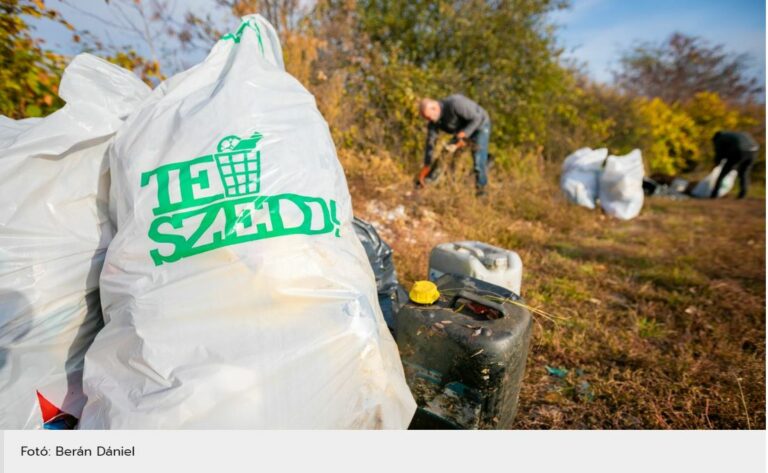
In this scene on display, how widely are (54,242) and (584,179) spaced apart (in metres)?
5.12

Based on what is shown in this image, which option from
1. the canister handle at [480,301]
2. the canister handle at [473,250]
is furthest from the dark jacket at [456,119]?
the canister handle at [480,301]

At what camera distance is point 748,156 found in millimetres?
5770

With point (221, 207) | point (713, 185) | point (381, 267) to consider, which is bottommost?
point (713, 185)

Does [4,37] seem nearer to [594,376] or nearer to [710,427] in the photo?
[594,376]

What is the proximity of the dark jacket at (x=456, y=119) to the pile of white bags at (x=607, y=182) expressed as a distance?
54.6 inches

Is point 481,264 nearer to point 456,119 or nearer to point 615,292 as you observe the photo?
point 615,292

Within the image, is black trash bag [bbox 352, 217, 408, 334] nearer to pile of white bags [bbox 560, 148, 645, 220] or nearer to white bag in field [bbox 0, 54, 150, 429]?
white bag in field [bbox 0, 54, 150, 429]

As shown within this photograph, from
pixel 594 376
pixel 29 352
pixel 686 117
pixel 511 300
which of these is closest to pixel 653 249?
pixel 594 376

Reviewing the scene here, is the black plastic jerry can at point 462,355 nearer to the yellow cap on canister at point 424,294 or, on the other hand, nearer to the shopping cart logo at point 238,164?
the yellow cap on canister at point 424,294

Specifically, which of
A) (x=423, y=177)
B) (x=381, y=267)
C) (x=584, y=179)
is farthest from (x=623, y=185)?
(x=381, y=267)

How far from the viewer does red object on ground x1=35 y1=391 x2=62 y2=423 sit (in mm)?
970

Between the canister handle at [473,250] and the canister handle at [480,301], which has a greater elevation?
the canister handle at [480,301]

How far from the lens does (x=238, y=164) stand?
94 centimetres

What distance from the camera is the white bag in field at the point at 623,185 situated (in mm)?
4305
